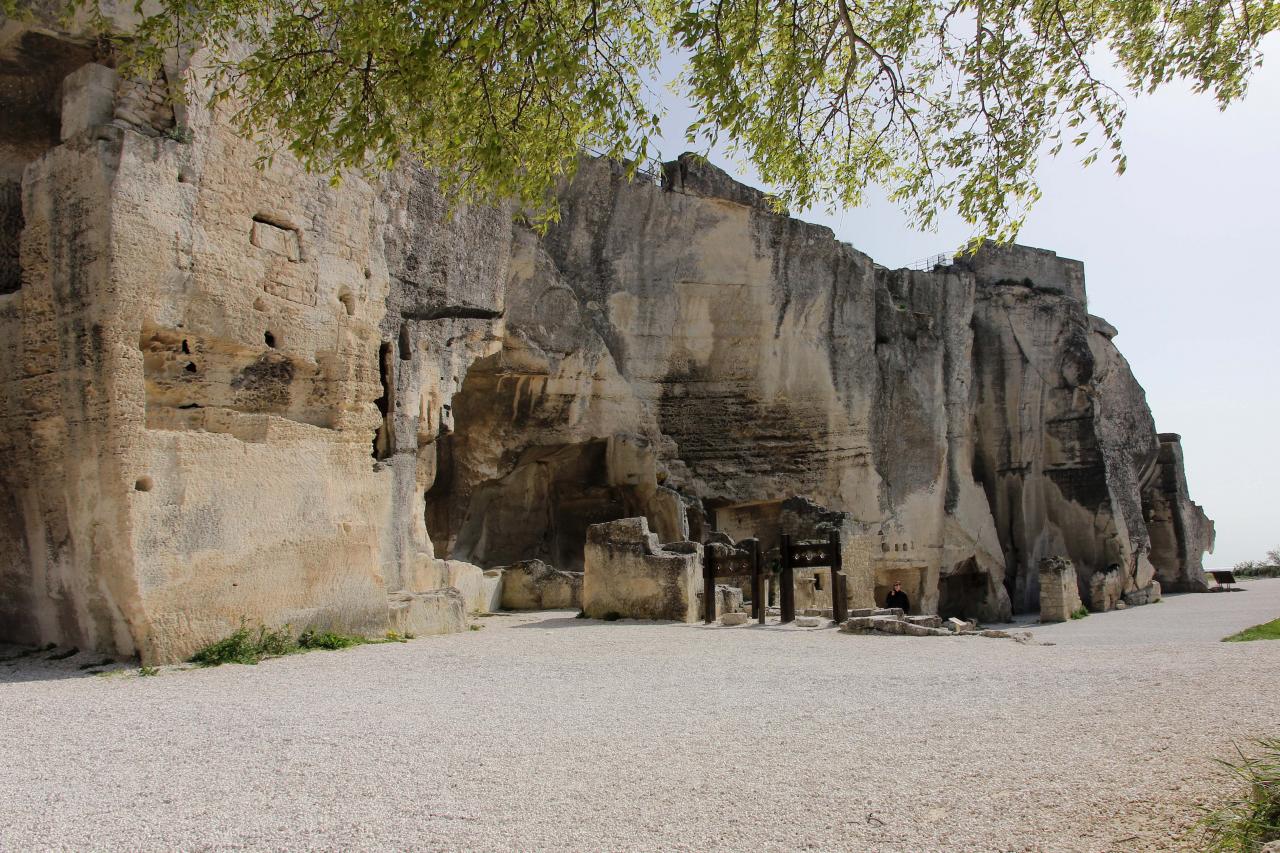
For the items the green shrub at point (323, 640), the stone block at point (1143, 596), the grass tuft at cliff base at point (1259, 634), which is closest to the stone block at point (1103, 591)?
the stone block at point (1143, 596)

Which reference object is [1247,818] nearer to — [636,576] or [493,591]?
[636,576]

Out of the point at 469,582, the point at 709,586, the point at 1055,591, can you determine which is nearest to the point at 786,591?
the point at 709,586

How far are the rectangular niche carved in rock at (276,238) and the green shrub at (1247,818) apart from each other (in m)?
9.21

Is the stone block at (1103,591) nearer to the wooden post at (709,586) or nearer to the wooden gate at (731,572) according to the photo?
the wooden gate at (731,572)

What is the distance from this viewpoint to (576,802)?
3.94 meters

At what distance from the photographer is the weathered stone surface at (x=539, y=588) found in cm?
1570

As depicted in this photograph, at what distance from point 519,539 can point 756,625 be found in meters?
10.1

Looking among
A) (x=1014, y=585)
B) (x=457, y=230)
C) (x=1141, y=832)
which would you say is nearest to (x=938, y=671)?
(x=1141, y=832)

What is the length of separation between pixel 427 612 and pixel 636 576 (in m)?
2.86

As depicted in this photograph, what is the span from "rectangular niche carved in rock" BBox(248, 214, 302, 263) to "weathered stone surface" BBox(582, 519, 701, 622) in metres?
5.24

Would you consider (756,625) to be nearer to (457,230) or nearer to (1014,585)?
(457,230)

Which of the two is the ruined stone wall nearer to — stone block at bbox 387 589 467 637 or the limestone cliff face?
stone block at bbox 387 589 467 637

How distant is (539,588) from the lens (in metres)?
15.9

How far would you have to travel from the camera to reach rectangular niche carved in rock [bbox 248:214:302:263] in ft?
31.1
